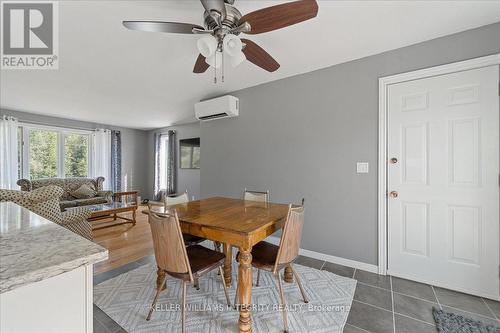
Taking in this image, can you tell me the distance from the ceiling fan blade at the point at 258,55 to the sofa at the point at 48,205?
2499 millimetres

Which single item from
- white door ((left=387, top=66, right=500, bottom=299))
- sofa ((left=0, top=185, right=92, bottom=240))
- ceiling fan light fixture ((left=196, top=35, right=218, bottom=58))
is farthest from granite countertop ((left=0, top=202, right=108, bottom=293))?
white door ((left=387, top=66, right=500, bottom=299))

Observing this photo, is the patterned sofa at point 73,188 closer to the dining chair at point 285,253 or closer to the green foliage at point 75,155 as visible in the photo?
the green foliage at point 75,155

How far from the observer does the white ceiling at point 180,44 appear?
64.2 inches

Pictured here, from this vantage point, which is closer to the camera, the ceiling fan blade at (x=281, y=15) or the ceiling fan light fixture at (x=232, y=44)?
the ceiling fan blade at (x=281, y=15)

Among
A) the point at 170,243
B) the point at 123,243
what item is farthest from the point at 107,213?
the point at 170,243

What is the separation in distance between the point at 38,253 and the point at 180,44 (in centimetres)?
209

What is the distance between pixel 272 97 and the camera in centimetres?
300

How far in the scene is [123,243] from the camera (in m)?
3.11

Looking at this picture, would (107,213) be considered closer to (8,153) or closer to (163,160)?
(8,153)

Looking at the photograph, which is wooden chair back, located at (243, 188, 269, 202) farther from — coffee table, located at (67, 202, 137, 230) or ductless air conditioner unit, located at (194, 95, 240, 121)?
coffee table, located at (67, 202, 137, 230)

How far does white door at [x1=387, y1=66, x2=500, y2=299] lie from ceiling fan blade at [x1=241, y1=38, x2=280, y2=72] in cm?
136

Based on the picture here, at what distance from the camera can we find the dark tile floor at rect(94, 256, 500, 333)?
152 centimetres

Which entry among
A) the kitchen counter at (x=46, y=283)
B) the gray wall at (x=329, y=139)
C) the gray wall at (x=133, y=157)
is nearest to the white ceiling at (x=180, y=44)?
the gray wall at (x=329, y=139)

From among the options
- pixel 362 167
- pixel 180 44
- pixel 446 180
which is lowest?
pixel 446 180
